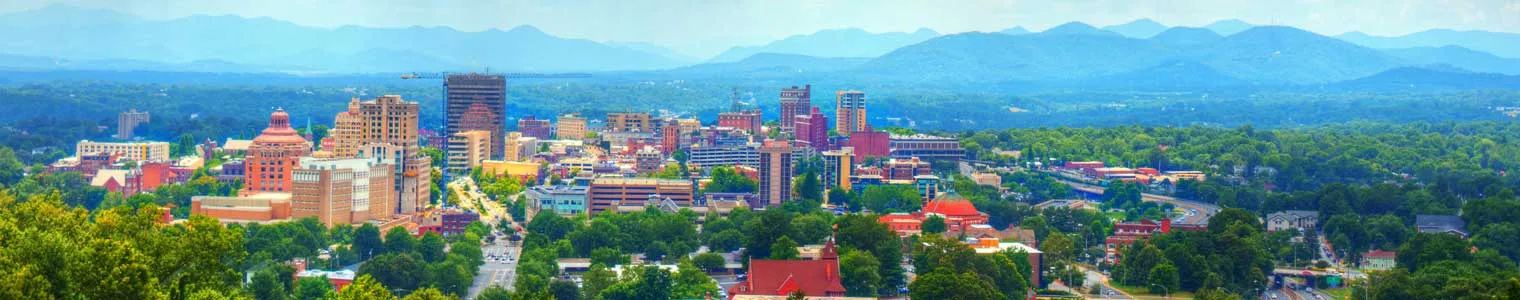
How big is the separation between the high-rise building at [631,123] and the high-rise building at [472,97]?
556 inches

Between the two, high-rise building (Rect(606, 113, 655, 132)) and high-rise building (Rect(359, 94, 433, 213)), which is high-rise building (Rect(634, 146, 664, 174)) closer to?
high-rise building (Rect(359, 94, 433, 213))

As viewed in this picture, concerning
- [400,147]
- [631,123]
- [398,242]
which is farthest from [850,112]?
[398,242]

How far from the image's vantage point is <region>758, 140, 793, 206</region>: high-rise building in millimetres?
78500

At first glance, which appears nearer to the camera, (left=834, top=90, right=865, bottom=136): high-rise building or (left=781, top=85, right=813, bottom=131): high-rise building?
(left=834, top=90, right=865, bottom=136): high-rise building

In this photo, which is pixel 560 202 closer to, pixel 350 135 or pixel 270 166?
pixel 350 135

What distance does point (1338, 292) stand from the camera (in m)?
55.8

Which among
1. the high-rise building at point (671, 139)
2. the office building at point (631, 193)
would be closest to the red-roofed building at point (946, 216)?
the office building at point (631, 193)

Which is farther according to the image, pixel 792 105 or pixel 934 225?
pixel 792 105

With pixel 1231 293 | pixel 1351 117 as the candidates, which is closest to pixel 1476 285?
pixel 1231 293

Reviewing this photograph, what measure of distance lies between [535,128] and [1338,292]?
73340mm

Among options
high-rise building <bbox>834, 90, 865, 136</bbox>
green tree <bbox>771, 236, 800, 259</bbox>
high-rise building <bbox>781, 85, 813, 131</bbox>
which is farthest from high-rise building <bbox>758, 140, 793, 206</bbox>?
high-rise building <bbox>834, 90, 865, 136</bbox>

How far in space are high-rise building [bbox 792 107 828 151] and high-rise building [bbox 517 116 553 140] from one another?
18583 millimetres

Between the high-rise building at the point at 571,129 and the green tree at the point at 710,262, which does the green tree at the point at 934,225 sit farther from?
the high-rise building at the point at 571,129

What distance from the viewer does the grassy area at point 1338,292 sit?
5466 centimetres
